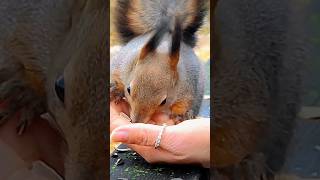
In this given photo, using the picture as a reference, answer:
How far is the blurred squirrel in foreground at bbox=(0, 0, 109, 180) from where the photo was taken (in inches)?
17.9

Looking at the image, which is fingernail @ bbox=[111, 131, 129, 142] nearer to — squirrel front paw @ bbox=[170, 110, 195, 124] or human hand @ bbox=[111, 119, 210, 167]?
human hand @ bbox=[111, 119, 210, 167]

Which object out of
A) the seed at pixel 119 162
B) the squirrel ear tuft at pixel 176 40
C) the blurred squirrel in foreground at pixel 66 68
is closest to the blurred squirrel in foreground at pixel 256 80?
the blurred squirrel in foreground at pixel 66 68

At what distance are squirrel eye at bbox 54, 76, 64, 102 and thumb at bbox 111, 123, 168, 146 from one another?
279 millimetres

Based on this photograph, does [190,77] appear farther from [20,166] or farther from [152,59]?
[20,166]

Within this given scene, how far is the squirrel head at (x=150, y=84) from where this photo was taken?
0.88 metres

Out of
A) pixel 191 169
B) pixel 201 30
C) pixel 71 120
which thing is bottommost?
pixel 191 169

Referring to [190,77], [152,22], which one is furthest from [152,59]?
[190,77]

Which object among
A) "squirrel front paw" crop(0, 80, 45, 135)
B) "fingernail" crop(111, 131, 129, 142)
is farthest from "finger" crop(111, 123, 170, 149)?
"squirrel front paw" crop(0, 80, 45, 135)

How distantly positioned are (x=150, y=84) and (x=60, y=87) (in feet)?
1.58

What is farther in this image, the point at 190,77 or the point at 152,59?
the point at 190,77

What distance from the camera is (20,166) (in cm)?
50

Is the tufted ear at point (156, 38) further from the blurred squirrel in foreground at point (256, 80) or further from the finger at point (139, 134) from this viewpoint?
the blurred squirrel in foreground at point (256, 80)

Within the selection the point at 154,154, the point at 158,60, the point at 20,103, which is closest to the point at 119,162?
the point at 154,154

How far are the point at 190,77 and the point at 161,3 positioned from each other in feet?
1.12
